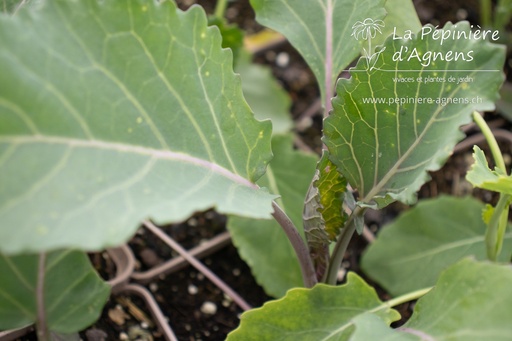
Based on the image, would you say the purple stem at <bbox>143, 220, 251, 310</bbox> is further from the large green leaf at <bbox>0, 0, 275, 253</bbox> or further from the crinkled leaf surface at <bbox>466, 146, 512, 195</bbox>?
the crinkled leaf surface at <bbox>466, 146, 512, 195</bbox>

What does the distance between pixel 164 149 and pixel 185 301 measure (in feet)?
1.42

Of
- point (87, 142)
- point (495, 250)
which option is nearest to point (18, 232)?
point (87, 142)

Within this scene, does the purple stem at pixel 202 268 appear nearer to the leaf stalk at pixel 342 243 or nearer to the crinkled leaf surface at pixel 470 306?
the leaf stalk at pixel 342 243

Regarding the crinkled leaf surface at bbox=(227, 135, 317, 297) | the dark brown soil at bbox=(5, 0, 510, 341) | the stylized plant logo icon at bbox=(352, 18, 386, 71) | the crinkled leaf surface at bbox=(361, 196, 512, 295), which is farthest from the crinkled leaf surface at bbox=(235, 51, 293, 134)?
the stylized plant logo icon at bbox=(352, 18, 386, 71)

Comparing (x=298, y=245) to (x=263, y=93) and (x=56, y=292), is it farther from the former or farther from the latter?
(x=263, y=93)

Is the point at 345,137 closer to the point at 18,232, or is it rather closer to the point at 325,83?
the point at 325,83

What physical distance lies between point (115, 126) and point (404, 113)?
336mm

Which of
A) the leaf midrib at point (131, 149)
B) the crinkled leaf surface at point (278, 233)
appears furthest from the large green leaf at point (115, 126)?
the crinkled leaf surface at point (278, 233)

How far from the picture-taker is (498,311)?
57 cm

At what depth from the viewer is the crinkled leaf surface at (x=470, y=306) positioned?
57cm

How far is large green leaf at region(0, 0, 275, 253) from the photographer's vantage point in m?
0.50

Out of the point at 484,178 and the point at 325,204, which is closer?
the point at 484,178

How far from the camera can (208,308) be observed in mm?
1004


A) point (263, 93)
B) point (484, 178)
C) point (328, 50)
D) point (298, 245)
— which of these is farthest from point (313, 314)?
point (263, 93)
